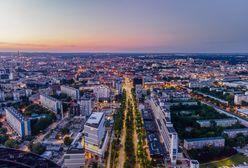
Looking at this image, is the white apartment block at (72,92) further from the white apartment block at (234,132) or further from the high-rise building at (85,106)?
the white apartment block at (234,132)

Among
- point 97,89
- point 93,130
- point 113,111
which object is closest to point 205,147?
point 93,130

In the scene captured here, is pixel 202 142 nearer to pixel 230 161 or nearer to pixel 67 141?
pixel 230 161

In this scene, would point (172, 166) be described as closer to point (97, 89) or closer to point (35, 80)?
point (97, 89)

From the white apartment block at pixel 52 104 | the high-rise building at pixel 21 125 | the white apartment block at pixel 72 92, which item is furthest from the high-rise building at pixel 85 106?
the white apartment block at pixel 72 92

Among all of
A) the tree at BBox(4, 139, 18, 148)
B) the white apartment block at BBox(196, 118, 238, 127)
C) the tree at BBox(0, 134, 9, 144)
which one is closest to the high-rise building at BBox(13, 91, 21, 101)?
the tree at BBox(0, 134, 9, 144)

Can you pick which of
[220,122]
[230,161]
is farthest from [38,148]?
[220,122]

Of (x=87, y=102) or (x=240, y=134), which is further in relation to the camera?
(x=87, y=102)
